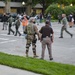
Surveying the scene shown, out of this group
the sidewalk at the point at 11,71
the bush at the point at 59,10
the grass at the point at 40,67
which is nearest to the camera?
the sidewalk at the point at 11,71

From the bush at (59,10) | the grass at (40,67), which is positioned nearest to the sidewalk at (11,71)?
the grass at (40,67)

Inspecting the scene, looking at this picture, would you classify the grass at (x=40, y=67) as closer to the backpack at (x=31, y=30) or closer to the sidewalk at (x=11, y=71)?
the sidewalk at (x=11, y=71)

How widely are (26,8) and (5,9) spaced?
5753mm

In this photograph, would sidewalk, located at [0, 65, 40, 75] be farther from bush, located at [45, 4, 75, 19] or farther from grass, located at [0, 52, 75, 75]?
bush, located at [45, 4, 75, 19]

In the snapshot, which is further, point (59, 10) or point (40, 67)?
point (59, 10)

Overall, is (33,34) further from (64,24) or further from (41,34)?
(64,24)

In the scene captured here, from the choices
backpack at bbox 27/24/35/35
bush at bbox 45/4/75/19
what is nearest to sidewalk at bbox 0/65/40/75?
backpack at bbox 27/24/35/35

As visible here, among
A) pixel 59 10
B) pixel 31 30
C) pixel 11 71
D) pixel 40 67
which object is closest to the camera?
pixel 11 71

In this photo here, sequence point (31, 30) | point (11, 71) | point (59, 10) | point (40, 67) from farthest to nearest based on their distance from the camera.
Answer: point (59, 10)
point (31, 30)
point (40, 67)
point (11, 71)

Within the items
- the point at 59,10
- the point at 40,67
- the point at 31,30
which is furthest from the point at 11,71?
the point at 59,10

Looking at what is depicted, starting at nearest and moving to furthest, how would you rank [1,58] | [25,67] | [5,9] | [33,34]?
→ 1. [25,67]
2. [1,58]
3. [33,34]
4. [5,9]

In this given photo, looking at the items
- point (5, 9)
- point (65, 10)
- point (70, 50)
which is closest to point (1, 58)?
point (70, 50)

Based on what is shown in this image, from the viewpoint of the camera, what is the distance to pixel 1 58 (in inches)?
470

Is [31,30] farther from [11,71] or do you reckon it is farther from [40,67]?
[11,71]
